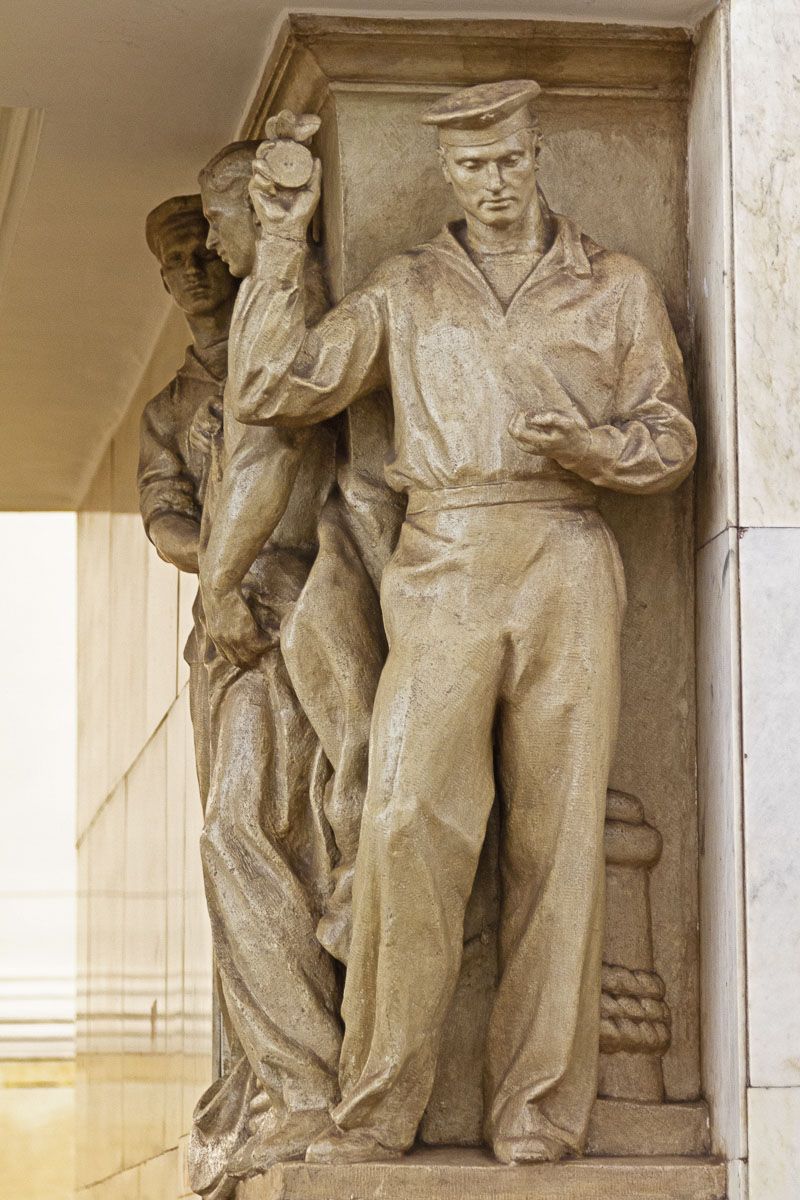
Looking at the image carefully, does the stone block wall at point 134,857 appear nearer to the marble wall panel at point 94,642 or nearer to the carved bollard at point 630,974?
the marble wall panel at point 94,642

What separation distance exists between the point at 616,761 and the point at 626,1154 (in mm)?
737

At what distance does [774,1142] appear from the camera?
4.16 m

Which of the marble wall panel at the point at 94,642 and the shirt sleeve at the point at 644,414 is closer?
the shirt sleeve at the point at 644,414

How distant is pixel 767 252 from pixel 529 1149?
1.69 m

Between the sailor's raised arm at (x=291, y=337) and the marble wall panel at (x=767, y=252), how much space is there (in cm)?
69

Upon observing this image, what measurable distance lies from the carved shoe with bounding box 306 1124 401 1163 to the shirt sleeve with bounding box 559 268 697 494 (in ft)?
4.11

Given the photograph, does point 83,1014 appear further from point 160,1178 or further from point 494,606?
point 494,606

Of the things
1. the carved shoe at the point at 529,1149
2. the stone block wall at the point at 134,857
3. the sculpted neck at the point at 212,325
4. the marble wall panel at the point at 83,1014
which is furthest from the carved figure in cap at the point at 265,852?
the marble wall panel at the point at 83,1014

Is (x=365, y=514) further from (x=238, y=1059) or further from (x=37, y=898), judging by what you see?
(x=37, y=898)

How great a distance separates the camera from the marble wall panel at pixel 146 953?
7164mm

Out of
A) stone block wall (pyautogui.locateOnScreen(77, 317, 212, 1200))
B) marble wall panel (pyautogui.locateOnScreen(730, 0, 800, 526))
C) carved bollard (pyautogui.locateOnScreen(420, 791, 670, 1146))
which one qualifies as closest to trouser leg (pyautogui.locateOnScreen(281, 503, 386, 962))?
carved bollard (pyautogui.locateOnScreen(420, 791, 670, 1146))

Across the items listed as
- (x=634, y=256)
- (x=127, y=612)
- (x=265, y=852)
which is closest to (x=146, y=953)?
(x=127, y=612)

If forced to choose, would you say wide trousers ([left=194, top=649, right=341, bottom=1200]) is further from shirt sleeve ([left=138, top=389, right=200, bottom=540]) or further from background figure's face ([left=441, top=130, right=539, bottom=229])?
background figure's face ([left=441, top=130, right=539, bottom=229])

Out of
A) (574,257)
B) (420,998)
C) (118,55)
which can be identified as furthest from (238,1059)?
(118,55)
